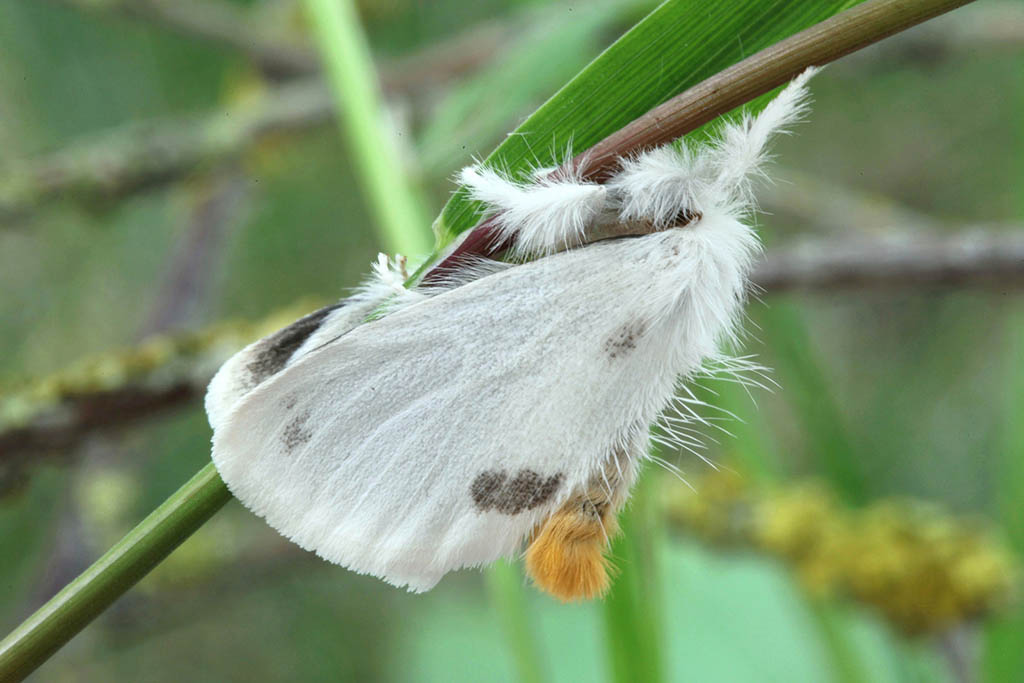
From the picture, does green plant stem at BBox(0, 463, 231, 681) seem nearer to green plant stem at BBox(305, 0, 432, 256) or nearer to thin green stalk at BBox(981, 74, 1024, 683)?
green plant stem at BBox(305, 0, 432, 256)

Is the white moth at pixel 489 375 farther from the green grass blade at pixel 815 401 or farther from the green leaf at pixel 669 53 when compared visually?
the green grass blade at pixel 815 401

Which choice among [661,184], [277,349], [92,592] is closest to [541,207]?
[661,184]

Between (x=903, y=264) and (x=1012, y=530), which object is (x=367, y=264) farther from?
(x=1012, y=530)

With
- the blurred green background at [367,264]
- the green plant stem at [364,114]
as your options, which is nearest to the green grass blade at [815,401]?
the blurred green background at [367,264]

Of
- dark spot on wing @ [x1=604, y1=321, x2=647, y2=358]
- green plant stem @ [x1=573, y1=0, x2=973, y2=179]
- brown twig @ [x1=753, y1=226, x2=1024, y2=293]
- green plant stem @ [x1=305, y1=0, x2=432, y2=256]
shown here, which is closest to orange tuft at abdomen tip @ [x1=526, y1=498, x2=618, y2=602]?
dark spot on wing @ [x1=604, y1=321, x2=647, y2=358]

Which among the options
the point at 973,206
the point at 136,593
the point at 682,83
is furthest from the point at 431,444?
the point at 973,206

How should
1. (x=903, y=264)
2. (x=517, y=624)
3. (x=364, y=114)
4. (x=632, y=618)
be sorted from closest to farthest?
(x=632, y=618) < (x=517, y=624) < (x=364, y=114) < (x=903, y=264)
